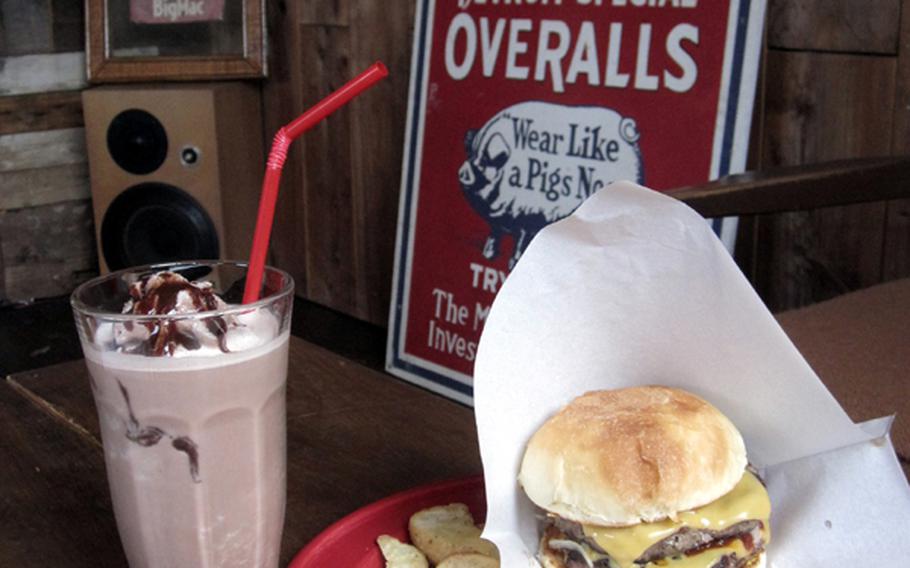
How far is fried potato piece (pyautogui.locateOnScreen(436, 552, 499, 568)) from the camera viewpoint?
80 cm

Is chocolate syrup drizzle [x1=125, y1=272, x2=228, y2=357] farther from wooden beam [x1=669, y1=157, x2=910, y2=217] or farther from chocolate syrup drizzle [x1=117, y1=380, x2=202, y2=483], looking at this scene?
wooden beam [x1=669, y1=157, x2=910, y2=217]

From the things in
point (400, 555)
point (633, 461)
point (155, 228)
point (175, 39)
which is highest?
point (175, 39)

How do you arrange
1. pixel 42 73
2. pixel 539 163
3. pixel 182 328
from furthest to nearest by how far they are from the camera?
1. pixel 42 73
2. pixel 539 163
3. pixel 182 328

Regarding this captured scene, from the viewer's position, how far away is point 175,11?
3254 millimetres

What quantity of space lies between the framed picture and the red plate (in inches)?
103

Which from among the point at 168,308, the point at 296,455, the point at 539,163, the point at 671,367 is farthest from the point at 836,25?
the point at 168,308

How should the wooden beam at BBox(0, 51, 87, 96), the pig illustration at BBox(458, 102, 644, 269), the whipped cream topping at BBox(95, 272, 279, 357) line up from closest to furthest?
the whipped cream topping at BBox(95, 272, 279, 357), the pig illustration at BBox(458, 102, 644, 269), the wooden beam at BBox(0, 51, 87, 96)

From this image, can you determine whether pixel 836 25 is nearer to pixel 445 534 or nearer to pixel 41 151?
pixel 445 534

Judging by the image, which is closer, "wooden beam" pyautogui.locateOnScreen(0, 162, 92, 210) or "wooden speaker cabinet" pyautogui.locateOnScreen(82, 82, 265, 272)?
"wooden speaker cabinet" pyautogui.locateOnScreen(82, 82, 265, 272)

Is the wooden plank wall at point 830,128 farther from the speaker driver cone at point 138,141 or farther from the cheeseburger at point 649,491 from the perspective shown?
the speaker driver cone at point 138,141

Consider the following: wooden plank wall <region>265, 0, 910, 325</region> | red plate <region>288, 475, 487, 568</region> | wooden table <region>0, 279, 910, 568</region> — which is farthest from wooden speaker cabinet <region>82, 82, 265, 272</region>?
red plate <region>288, 475, 487, 568</region>

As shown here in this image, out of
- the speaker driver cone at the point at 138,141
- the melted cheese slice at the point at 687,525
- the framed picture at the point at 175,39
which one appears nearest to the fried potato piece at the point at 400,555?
the melted cheese slice at the point at 687,525

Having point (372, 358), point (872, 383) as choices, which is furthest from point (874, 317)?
point (372, 358)

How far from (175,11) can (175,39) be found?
0.28 feet
